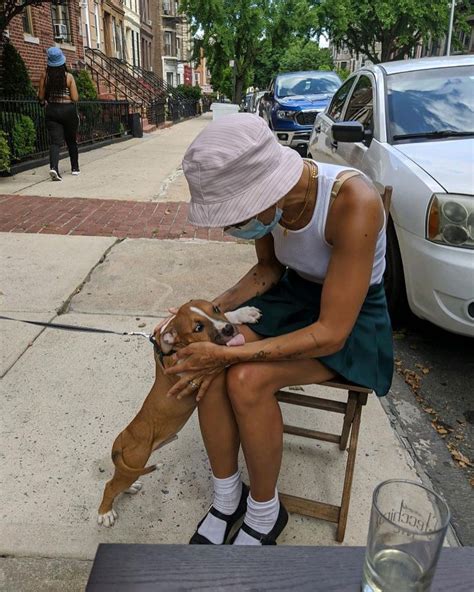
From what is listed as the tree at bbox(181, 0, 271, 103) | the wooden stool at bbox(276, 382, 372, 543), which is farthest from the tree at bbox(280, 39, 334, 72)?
the wooden stool at bbox(276, 382, 372, 543)

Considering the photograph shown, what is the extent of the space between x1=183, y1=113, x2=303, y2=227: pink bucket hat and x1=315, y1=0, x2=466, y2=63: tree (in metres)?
37.6

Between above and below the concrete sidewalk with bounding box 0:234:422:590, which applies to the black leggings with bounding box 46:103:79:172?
above

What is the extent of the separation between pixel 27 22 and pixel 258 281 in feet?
45.4

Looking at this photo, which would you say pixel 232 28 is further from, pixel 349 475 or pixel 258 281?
pixel 349 475

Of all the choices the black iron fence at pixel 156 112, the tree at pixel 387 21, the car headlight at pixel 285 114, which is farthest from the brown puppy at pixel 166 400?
the tree at pixel 387 21

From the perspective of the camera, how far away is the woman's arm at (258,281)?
7.42 ft

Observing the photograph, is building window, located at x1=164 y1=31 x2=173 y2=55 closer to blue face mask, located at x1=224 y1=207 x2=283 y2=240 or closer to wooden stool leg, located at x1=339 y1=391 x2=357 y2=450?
wooden stool leg, located at x1=339 y1=391 x2=357 y2=450

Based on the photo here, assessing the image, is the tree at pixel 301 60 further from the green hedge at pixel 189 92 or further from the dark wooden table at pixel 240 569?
the dark wooden table at pixel 240 569

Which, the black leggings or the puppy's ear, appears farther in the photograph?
the black leggings

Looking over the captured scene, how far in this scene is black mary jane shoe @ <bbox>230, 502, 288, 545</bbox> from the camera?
1896 mm

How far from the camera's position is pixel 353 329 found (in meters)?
1.91

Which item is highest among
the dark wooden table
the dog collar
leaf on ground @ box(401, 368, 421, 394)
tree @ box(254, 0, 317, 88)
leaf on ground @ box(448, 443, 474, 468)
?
tree @ box(254, 0, 317, 88)

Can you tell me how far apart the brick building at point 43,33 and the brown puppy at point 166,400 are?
10.9m

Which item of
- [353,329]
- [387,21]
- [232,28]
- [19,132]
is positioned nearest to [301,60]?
[387,21]
